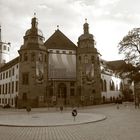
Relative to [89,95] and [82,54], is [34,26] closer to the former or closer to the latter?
[82,54]

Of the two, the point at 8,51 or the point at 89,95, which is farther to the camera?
the point at 8,51

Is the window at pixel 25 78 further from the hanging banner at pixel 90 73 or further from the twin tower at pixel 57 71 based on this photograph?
the hanging banner at pixel 90 73

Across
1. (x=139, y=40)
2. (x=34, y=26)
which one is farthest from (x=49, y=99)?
(x=139, y=40)

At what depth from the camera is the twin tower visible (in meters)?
51.2

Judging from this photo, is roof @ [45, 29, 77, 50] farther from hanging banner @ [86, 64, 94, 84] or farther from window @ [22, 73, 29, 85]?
window @ [22, 73, 29, 85]

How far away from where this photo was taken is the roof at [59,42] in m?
58.0

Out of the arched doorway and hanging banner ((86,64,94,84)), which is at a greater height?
hanging banner ((86,64,94,84))

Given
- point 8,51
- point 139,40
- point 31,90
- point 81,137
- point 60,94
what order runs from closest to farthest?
point 81,137 < point 139,40 < point 31,90 < point 60,94 < point 8,51

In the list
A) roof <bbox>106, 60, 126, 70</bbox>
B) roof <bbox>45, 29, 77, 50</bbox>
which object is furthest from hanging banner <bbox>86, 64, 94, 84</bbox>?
roof <bbox>45, 29, 77, 50</bbox>

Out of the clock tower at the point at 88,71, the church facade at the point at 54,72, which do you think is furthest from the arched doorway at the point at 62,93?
the clock tower at the point at 88,71

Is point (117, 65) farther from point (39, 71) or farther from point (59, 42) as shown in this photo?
point (39, 71)

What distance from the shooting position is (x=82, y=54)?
57.1 m

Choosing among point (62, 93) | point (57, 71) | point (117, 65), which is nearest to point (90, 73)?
point (57, 71)

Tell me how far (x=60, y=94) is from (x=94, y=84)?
8387 mm
